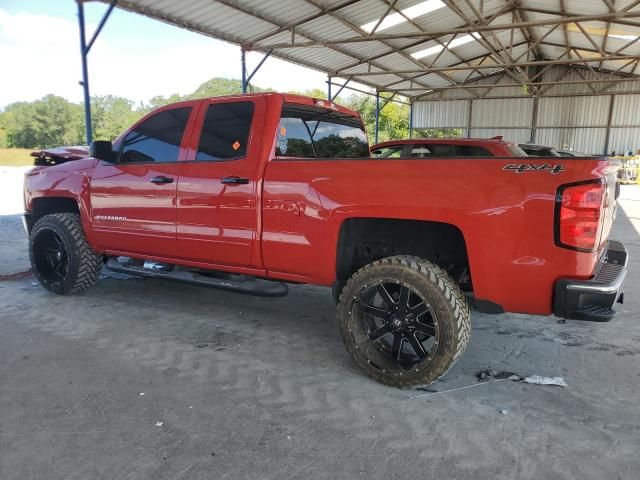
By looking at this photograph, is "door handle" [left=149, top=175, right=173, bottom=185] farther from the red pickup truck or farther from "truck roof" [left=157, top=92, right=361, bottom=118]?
"truck roof" [left=157, top=92, right=361, bottom=118]

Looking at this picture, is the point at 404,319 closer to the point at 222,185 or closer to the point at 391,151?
the point at 222,185

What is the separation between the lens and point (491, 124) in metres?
25.5

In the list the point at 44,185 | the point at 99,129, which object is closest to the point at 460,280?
the point at 44,185

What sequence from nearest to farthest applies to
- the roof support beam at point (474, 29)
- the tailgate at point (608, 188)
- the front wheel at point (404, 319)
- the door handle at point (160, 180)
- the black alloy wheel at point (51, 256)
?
the tailgate at point (608, 188) → the front wheel at point (404, 319) → the door handle at point (160, 180) → the black alloy wheel at point (51, 256) → the roof support beam at point (474, 29)

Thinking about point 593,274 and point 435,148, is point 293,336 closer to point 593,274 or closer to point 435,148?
point 593,274

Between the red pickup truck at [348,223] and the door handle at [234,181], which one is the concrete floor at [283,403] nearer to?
the red pickup truck at [348,223]

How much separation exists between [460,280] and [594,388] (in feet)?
3.54

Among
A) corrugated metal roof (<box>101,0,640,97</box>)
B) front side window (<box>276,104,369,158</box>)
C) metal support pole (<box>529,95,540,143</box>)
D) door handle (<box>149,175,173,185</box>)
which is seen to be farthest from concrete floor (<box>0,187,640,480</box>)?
metal support pole (<box>529,95,540,143</box>)

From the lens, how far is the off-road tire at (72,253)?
4762 millimetres

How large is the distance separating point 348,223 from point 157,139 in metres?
2.06

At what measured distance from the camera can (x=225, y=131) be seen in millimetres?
3852

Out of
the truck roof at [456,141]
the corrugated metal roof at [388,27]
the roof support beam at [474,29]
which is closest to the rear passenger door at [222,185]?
the truck roof at [456,141]

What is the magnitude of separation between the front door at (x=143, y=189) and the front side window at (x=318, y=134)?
93 centimetres

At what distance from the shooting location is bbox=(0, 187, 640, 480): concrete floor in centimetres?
232
